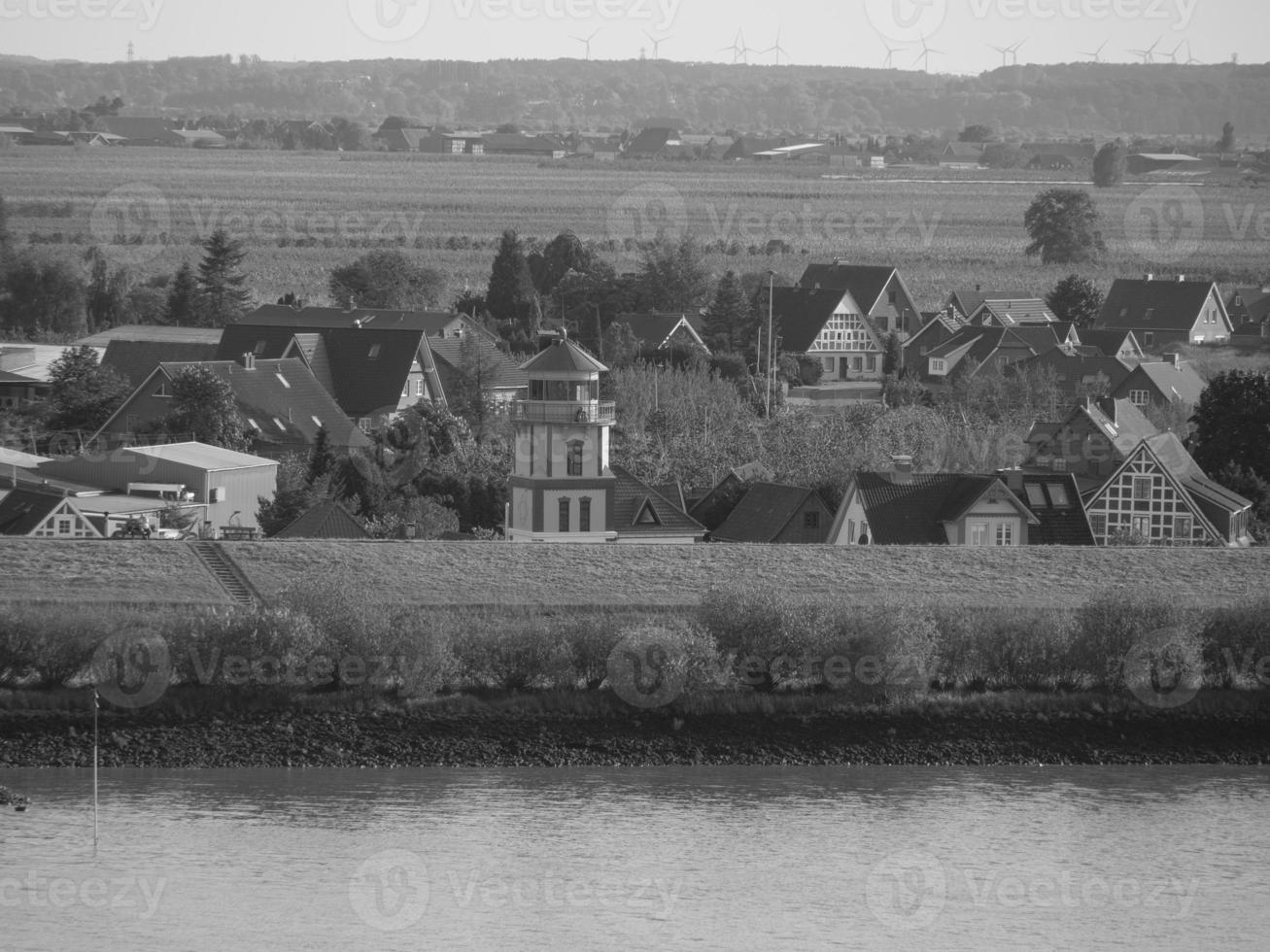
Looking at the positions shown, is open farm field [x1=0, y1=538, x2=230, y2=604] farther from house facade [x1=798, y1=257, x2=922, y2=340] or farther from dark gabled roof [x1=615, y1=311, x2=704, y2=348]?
house facade [x1=798, y1=257, x2=922, y2=340]

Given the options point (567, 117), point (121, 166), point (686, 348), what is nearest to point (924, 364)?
point (686, 348)

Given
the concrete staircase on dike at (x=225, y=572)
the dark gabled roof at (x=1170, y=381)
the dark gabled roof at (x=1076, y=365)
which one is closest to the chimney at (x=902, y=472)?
the concrete staircase on dike at (x=225, y=572)

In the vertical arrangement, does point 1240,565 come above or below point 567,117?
below

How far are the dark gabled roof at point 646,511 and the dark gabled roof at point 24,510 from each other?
5.31 metres

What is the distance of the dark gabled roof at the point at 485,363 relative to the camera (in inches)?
1110

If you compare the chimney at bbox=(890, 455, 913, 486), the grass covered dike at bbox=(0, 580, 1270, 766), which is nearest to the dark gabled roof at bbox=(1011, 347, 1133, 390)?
the chimney at bbox=(890, 455, 913, 486)

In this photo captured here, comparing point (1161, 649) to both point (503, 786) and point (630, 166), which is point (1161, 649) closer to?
point (503, 786)

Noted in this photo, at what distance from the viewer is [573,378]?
19.7 meters

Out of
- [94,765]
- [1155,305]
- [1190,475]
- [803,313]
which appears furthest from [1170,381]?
[94,765]

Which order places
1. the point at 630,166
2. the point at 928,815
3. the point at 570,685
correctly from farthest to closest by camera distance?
the point at 630,166, the point at 570,685, the point at 928,815

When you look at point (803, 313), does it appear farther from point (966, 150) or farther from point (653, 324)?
point (966, 150)

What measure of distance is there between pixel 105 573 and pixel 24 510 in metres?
1.82

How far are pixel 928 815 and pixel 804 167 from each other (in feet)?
253

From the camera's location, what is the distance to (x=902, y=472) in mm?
20938
